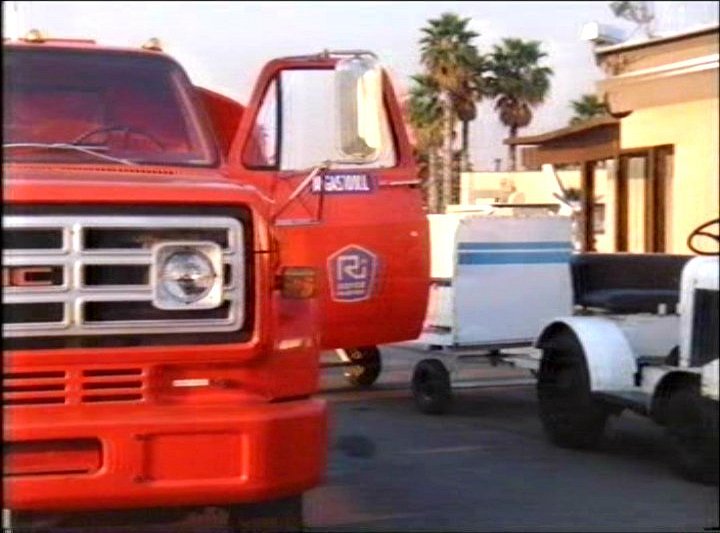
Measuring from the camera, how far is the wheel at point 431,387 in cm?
976

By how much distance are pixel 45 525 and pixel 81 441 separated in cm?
63

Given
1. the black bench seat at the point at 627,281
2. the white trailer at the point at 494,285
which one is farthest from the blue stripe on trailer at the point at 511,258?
the black bench seat at the point at 627,281

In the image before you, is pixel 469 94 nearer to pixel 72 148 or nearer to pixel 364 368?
pixel 364 368

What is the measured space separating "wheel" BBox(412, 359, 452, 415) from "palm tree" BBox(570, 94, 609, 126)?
80.0 inches

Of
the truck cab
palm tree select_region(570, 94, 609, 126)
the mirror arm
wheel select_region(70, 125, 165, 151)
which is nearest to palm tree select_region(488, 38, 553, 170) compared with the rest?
palm tree select_region(570, 94, 609, 126)

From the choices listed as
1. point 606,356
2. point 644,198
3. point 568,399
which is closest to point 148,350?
point 606,356

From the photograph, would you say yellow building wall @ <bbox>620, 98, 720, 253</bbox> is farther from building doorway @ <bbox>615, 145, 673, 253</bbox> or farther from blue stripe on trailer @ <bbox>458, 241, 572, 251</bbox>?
blue stripe on trailer @ <bbox>458, 241, 572, 251</bbox>

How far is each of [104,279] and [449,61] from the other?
3182 millimetres

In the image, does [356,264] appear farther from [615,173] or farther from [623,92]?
[615,173]

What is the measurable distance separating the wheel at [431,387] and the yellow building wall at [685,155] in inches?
80.6

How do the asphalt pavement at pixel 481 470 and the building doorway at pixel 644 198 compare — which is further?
the building doorway at pixel 644 198

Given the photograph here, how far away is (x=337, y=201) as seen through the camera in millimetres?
6402

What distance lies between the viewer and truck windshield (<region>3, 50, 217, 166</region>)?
5.69 metres

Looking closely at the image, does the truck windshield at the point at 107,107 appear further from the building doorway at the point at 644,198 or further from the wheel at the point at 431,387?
the building doorway at the point at 644,198
